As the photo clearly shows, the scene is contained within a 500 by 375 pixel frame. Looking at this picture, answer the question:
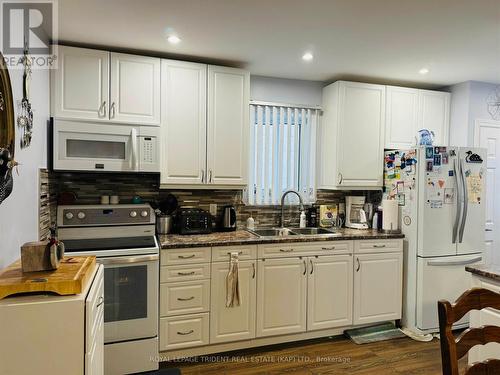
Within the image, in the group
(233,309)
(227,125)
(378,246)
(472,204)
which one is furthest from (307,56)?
(233,309)

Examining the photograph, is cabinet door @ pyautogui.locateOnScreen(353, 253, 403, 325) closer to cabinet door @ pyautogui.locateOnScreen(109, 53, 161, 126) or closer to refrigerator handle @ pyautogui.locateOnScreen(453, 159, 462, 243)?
refrigerator handle @ pyautogui.locateOnScreen(453, 159, 462, 243)

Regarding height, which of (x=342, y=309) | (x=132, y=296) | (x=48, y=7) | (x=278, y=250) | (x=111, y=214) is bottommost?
(x=342, y=309)

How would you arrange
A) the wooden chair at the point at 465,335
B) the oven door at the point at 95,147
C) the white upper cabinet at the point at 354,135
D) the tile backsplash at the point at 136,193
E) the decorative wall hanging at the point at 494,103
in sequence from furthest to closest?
the decorative wall hanging at the point at 494,103, the white upper cabinet at the point at 354,135, the tile backsplash at the point at 136,193, the oven door at the point at 95,147, the wooden chair at the point at 465,335

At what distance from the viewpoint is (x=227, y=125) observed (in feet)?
9.87

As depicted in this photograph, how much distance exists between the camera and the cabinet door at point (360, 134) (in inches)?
134

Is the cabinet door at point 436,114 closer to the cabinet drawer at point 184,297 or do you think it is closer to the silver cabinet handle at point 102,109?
the cabinet drawer at point 184,297

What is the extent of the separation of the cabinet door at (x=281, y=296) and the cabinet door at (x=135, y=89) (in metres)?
1.55

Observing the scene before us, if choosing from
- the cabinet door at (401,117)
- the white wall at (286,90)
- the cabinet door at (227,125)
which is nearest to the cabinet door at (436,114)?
the cabinet door at (401,117)

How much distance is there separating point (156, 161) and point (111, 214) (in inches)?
21.1

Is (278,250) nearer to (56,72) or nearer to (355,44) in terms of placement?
(355,44)

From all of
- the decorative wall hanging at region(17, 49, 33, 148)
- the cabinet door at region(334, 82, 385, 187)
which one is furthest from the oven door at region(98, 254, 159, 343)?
the cabinet door at region(334, 82, 385, 187)

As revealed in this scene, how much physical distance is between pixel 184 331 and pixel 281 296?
2.74 feet

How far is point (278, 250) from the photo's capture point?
2857 mm

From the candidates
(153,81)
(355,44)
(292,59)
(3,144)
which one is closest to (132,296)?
(3,144)
